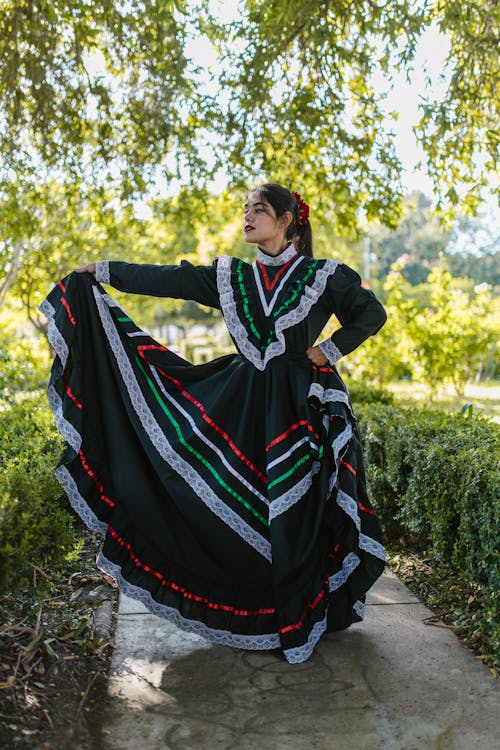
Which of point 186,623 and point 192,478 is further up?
point 192,478

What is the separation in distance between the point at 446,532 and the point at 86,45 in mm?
5377

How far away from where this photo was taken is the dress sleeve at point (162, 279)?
12.3 ft

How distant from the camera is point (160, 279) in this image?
3750 millimetres

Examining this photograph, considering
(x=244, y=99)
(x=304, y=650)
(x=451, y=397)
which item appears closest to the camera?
(x=304, y=650)

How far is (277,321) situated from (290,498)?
812 millimetres

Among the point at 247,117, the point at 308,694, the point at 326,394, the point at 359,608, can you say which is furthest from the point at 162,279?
the point at 247,117

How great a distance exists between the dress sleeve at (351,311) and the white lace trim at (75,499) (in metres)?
1.28

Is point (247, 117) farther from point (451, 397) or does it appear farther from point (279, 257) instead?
point (451, 397)

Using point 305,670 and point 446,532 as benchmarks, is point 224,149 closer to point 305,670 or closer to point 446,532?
point 446,532

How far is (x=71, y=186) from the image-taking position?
7.79 m

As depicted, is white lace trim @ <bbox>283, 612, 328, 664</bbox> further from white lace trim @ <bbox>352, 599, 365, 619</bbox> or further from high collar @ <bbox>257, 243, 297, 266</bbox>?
high collar @ <bbox>257, 243, 297, 266</bbox>

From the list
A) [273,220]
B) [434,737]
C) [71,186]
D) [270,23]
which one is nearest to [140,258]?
[71,186]

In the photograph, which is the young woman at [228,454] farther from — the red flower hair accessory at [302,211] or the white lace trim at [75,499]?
the red flower hair accessory at [302,211]

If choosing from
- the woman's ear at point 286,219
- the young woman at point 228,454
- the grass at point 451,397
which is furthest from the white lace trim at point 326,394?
the grass at point 451,397
